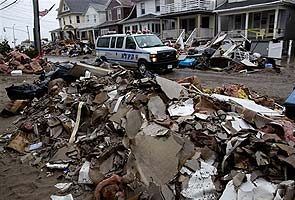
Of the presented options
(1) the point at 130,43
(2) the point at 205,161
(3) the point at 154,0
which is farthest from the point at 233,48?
(3) the point at 154,0

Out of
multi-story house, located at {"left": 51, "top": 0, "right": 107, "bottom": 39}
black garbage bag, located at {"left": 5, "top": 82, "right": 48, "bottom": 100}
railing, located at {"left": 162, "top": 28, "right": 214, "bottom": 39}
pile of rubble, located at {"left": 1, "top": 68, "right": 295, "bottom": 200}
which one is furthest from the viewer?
multi-story house, located at {"left": 51, "top": 0, "right": 107, "bottom": 39}

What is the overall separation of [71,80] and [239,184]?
6705 millimetres

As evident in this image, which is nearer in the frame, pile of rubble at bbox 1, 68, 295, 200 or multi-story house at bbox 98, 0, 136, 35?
pile of rubble at bbox 1, 68, 295, 200

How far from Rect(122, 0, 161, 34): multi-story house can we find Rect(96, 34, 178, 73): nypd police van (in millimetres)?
18265

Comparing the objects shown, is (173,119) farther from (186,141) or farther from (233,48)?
(233,48)

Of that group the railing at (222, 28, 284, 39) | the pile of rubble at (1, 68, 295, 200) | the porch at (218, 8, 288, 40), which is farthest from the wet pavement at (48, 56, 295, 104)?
the porch at (218, 8, 288, 40)

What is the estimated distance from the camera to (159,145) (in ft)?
12.7

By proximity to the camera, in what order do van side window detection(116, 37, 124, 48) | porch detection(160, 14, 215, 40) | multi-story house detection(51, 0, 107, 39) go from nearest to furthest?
van side window detection(116, 37, 124, 48) < porch detection(160, 14, 215, 40) < multi-story house detection(51, 0, 107, 39)

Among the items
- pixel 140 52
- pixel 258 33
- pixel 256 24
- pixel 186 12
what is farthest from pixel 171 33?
pixel 140 52

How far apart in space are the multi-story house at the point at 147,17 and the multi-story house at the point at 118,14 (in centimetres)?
259

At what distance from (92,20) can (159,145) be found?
43474 millimetres

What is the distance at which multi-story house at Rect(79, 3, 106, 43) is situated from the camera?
4284 cm

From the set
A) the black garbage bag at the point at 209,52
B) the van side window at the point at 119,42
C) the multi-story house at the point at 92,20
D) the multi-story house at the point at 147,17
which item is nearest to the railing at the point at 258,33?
the black garbage bag at the point at 209,52

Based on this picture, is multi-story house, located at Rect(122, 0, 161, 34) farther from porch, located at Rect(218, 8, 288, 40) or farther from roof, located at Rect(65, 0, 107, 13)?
roof, located at Rect(65, 0, 107, 13)
